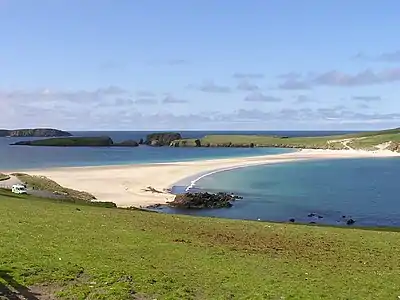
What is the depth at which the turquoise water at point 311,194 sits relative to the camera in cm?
5469

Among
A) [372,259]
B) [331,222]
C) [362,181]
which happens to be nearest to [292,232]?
[372,259]

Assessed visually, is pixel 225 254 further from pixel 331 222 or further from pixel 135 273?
pixel 331 222

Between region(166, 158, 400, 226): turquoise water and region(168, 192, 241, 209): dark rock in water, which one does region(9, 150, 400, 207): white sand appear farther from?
region(166, 158, 400, 226): turquoise water

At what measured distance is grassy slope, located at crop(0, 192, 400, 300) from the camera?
45.0 feet

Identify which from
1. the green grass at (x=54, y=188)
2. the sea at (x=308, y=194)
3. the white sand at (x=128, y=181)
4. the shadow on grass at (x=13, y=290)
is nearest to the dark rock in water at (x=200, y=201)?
the sea at (x=308, y=194)

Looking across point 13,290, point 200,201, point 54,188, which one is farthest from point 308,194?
point 13,290

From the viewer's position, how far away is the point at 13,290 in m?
12.7

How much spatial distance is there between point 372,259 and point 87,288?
11583 mm

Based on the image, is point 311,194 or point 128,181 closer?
point 311,194

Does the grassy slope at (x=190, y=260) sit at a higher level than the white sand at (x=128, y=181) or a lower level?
higher

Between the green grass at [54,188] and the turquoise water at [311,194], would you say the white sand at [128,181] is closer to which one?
the green grass at [54,188]

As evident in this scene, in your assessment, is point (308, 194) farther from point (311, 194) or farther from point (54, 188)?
point (54, 188)

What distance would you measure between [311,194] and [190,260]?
59.3 meters

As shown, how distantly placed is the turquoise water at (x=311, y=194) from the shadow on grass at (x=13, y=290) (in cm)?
4020
